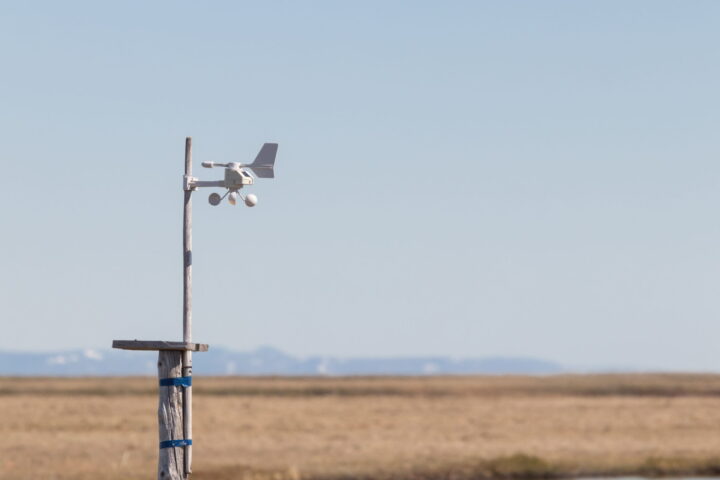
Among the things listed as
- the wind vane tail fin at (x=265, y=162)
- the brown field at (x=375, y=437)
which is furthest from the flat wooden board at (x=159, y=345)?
the brown field at (x=375, y=437)

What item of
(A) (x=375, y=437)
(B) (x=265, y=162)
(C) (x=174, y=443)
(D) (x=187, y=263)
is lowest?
(A) (x=375, y=437)

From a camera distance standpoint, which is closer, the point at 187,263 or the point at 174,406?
the point at 187,263

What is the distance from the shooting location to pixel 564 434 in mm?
67750

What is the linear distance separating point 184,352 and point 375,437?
4789cm

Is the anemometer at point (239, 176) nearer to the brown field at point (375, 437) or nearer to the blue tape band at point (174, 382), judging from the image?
the blue tape band at point (174, 382)

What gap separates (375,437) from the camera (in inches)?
2522

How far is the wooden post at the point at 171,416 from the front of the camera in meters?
17.0

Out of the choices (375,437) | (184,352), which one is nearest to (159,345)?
(184,352)

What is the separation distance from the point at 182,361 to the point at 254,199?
7.95 feet

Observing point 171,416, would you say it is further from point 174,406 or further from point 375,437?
point 375,437

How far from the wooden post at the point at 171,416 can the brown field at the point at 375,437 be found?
31926mm

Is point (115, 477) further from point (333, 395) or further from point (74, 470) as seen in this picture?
point (333, 395)

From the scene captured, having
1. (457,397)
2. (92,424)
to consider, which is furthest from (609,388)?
(92,424)

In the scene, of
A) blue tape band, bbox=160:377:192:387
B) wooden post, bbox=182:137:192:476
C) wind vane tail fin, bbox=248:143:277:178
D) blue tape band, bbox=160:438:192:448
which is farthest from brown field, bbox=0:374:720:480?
wind vane tail fin, bbox=248:143:277:178
